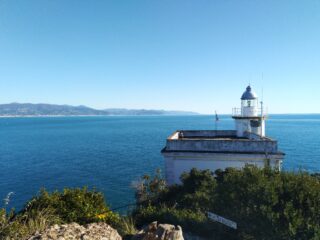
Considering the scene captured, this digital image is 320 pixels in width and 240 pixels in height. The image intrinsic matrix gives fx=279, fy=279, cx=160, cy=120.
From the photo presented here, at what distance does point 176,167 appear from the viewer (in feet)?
63.4

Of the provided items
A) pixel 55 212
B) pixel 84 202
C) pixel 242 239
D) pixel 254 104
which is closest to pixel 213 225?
pixel 242 239

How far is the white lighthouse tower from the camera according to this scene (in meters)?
24.7

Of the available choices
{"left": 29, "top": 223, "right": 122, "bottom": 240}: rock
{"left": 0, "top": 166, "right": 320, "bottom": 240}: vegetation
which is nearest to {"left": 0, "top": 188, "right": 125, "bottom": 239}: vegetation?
{"left": 0, "top": 166, "right": 320, "bottom": 240}: vegetation

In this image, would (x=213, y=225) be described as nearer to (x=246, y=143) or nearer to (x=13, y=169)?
(x=246, y=143)

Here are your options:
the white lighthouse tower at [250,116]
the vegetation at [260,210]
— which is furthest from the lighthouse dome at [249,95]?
the vegetation at [260,210]

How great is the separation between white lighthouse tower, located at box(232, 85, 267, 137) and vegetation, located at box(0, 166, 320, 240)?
14319 mm

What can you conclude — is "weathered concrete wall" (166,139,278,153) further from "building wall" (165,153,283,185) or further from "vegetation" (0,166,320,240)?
"vegetation" (0,166,320,240)

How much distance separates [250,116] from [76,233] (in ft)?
67.3

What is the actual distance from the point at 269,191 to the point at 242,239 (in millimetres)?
1841

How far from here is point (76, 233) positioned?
7.16 metres

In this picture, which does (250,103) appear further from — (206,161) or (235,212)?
(235,212)

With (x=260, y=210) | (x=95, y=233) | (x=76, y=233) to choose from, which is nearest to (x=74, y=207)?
(x=95, y=233)

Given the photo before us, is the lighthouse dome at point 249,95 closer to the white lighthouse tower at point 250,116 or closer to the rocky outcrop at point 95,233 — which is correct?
the white lighthouse tower at point 250,116

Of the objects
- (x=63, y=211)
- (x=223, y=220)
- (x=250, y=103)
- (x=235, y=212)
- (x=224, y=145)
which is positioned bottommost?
(x=223, y=220)
